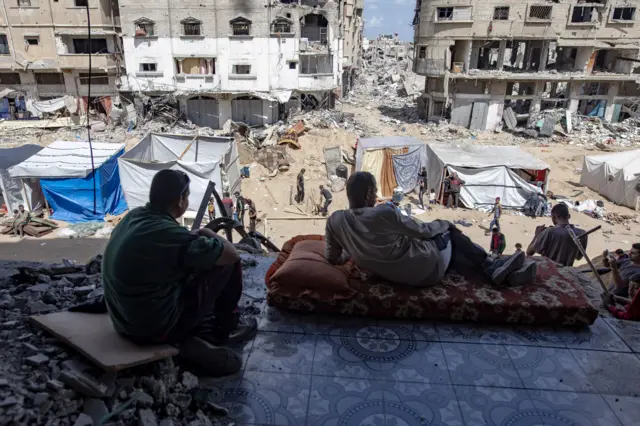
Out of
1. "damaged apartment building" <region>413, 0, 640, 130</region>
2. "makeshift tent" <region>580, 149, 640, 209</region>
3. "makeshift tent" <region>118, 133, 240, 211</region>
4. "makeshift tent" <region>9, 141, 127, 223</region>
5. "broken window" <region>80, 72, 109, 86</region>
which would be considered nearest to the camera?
"makeshift tent" <region>118, 133, 240, 211</region>

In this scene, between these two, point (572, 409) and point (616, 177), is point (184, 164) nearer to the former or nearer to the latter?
point (572, 409)

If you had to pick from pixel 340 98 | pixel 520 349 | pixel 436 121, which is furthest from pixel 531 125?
pixel 520 349

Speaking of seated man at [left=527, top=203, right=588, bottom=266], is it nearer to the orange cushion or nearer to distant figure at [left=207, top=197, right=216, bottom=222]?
the orange cushion

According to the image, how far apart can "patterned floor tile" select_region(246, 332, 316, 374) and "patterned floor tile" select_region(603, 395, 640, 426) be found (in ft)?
6.81

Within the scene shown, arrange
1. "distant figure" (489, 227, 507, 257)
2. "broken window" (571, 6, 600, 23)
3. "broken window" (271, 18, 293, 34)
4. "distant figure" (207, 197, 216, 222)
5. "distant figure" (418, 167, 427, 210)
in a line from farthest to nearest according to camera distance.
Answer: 1. "broken window" (571, 6, 600, 23)
2. "broken window" (271, 18, 293, 34)
3. "distant figure" (418, 167, 427, 210)
4. "distant figure" (207, 197, 216, 222)
5. "distant figure" (489, 227, 507, 257)

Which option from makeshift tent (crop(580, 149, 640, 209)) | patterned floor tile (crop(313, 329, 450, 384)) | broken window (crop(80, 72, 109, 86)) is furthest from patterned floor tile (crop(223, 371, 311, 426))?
broken window (crop(80, 72, 109, 86))

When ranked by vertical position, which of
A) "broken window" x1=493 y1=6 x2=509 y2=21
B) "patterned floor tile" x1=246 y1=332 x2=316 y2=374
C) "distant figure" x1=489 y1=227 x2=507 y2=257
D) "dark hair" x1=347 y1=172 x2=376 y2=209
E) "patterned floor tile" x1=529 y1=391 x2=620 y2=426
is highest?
"broken window" x1=493 y1=6 x2=509 y2=21

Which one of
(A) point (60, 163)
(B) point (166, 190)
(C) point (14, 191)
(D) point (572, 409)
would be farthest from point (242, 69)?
(D) point (572, 409)

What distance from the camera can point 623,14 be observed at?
26922mm

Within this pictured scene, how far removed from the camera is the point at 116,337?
277 cm

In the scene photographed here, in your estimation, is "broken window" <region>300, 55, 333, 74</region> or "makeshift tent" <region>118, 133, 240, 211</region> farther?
"broken window" <region>300, 55, 333, 74</region>

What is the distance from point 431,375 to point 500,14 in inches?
1120

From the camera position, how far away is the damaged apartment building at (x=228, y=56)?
25.5m

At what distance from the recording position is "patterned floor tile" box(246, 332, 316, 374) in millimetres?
3249
